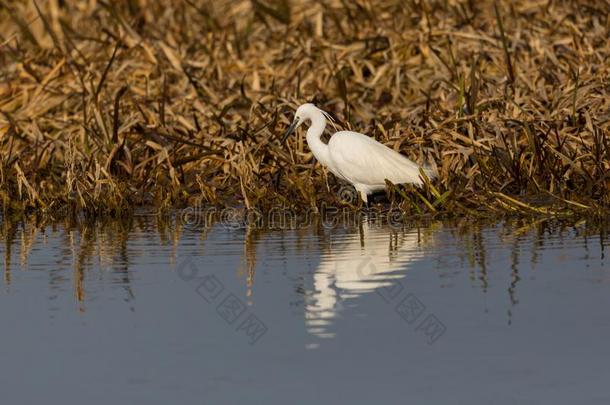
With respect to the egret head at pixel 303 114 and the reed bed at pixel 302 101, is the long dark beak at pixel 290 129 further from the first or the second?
the reed bed at pixel 302 101

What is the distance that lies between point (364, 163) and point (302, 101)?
243cm

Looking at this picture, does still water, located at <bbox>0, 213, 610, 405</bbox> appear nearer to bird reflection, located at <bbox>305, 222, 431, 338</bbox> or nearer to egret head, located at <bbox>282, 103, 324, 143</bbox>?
bird reflection, located at <bbox>305, 222, 431, 338</bbox>

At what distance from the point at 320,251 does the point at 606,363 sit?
3456 mm

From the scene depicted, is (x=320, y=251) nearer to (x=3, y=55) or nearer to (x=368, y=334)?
(x=368, y=334)

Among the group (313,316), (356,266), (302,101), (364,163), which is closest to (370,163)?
(364,163)

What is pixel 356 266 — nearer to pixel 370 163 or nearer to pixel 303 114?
pixel 370 163

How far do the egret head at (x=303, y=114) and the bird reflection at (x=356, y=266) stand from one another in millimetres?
1458

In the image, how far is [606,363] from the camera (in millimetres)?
5867

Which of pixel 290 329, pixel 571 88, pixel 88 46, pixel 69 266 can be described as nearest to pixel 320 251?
pixel 69 266

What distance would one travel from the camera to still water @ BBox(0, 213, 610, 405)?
18.7 feet

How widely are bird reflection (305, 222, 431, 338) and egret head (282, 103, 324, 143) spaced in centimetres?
→ 146

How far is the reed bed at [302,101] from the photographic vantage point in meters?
11.0

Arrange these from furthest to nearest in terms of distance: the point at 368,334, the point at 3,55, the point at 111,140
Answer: the point at 3,55
the point at 111,140
the point at 368,334

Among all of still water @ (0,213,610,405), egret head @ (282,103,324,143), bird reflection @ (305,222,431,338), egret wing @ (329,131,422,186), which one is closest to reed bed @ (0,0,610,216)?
egret wing @ (329,131,422,186)
